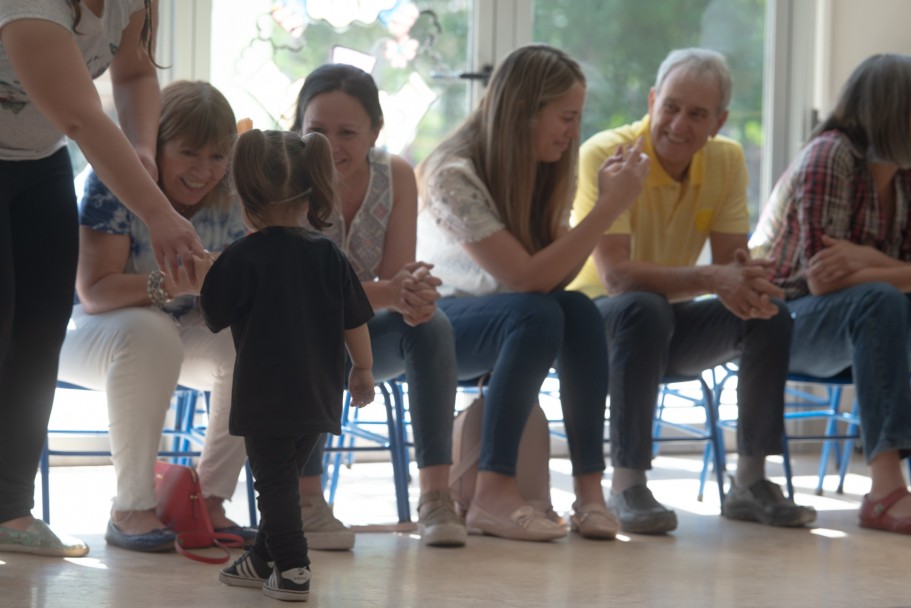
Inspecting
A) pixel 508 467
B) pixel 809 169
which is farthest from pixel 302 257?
pixel 809 169

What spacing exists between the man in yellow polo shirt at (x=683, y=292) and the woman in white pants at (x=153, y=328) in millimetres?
943

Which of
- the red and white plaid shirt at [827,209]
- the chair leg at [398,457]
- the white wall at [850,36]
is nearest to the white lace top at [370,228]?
the chair leg at [398,457]

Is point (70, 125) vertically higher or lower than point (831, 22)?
lower

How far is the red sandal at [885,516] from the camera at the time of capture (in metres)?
3.05

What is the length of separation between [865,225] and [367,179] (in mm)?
1370

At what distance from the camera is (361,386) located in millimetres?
2293

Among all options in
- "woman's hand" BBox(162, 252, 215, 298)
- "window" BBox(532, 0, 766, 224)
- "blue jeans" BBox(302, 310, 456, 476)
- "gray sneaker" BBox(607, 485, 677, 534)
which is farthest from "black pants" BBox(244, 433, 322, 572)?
"window" BBox(532, 0, 766, 224)

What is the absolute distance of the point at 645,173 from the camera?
3.05m

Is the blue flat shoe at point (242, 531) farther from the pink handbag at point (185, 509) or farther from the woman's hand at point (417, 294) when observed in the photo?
the woman's hand at point (417, 294)

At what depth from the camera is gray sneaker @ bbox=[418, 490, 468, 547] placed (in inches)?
107

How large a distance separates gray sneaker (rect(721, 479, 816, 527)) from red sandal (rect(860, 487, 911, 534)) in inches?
4.9

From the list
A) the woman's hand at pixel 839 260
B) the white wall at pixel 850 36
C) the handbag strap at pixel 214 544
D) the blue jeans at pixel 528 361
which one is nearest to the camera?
the handbag strap at pixel 214 544

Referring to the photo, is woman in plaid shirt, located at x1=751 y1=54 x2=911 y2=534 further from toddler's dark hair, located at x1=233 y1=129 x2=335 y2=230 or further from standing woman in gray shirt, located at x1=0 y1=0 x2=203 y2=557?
standing woman in gray shirt, located at x1=0 y1=0 x2=203 y2=557

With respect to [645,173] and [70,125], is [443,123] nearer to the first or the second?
[645,173]
